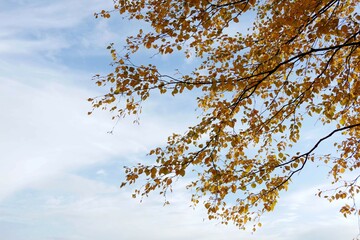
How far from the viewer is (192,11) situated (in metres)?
7.45

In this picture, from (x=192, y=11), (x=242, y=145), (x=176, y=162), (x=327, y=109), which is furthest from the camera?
(x=242, y=145)

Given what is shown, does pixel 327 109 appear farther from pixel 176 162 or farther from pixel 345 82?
pixel 176 162

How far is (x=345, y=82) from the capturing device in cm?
832

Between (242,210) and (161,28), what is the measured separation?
4.52 meters

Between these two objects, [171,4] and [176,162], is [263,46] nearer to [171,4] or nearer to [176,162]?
[171,4]

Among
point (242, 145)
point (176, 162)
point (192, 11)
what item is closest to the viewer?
point (176, 162)

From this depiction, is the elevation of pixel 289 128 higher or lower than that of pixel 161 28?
lower

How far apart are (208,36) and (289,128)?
121 inches

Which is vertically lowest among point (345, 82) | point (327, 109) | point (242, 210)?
point (242, 210)

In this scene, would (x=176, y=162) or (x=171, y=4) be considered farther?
(x=171, y=4)

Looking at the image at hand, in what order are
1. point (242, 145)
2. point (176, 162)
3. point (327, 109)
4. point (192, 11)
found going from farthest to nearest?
1. point (242, 145)
2. point (327, 109)
3. point (192, 11)
4. point (176, 162)

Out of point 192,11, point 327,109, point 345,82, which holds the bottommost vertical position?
point 327,109

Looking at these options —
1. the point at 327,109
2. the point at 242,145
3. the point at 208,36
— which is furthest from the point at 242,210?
the point at 208,36

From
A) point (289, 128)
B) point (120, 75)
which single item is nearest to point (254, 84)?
point (289, 128)
